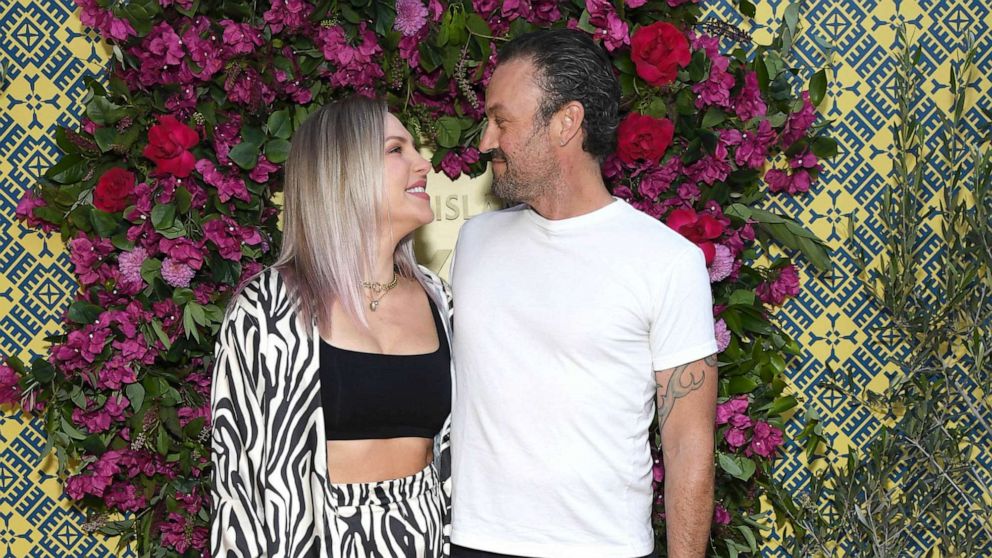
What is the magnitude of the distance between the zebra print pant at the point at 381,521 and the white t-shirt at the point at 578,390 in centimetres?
8

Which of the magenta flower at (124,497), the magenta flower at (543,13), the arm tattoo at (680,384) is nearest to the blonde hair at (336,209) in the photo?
the magenta flower at (543,13)

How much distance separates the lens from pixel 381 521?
1.94 meters

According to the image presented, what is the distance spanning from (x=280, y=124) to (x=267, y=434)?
889mm

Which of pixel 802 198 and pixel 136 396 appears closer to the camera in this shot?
pixel 136 396

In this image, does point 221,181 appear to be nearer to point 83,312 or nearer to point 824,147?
point 83,312

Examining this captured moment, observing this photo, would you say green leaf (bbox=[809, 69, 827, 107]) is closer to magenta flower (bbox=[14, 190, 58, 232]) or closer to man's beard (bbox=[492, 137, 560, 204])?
man's beard (bbox=[492, 137, 560, 204])

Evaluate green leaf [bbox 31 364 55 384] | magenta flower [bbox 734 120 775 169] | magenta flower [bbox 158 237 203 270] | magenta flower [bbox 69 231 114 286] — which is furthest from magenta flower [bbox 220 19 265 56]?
magenta flower [bbox 734 120 775 169]

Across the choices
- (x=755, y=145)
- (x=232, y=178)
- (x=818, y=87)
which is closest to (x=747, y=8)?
(x=818, y=87)

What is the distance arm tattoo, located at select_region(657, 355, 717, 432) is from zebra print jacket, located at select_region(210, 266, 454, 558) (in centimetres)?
73

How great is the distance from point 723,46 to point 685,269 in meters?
0.95

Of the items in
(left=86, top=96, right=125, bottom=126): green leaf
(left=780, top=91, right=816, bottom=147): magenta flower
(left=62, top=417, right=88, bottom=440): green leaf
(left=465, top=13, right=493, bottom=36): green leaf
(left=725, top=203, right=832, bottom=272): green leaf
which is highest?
(left=780, top=91, right=816, bottom=147): magenta flower

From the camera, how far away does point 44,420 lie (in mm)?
2531

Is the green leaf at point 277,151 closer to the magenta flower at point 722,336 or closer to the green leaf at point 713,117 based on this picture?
the green leaf at point 713,117

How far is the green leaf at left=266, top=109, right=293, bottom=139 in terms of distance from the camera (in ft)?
7.86
